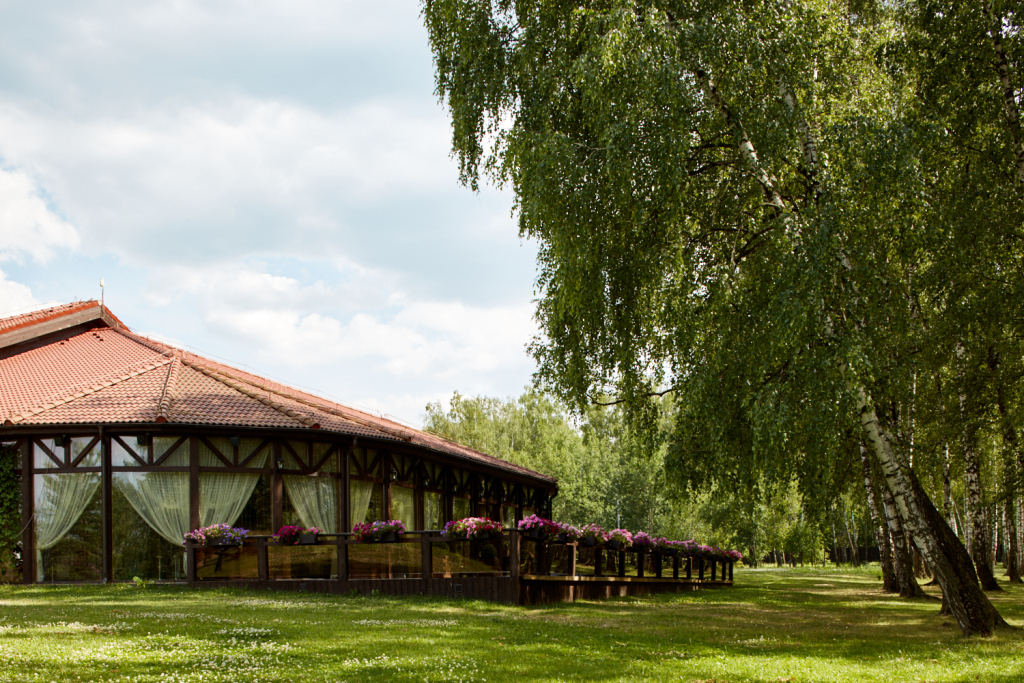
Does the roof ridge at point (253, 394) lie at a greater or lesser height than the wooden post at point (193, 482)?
greater

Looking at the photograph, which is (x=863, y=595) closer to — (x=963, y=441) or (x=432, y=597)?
(x=963, y=441)

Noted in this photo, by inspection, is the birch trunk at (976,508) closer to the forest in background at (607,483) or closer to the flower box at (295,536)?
the flower box at (295,536)

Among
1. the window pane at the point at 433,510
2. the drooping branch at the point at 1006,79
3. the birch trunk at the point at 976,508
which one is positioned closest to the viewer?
the drooping branch at the point at 1006,79

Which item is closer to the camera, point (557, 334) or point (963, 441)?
point (557, 334)

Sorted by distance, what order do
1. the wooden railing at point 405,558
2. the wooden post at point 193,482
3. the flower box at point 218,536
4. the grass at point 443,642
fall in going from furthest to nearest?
the wooden post at point 193,482, the flower box at point 218,536, the wooden railing at point 405,558, the grass at point 443,642

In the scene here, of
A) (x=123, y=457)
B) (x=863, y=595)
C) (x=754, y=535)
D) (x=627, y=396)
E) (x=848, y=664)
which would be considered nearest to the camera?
(x=848, y=664)

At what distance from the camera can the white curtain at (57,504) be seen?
18.1 meters

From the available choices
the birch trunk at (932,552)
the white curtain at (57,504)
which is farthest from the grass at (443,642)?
the white curtain at (57,504)

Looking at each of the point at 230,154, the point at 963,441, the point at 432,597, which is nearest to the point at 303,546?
the point at 432,597

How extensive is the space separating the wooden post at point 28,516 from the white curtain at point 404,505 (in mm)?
8361

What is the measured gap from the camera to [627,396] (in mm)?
15422

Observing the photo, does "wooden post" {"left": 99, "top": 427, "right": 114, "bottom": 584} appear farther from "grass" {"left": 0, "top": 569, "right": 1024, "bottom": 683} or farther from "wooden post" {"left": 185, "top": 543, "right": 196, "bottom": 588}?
"wooden post" {"left": 185, "top": 543, "right": 196, "bottom": 588}

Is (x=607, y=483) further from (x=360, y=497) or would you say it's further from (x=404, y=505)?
(x=360, y=497)

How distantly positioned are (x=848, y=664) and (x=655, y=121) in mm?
7747
